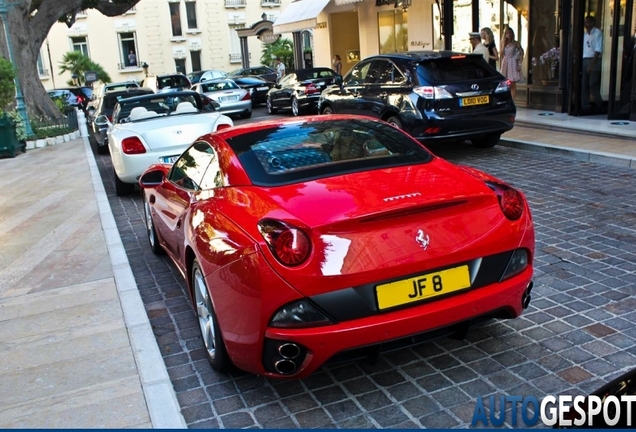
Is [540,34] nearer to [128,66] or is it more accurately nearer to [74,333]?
[74,333]

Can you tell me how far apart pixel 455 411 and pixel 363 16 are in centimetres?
2371

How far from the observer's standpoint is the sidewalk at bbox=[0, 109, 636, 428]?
361 cm

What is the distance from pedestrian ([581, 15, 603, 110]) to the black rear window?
9.75m

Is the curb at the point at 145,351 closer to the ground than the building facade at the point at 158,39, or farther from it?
closer to the ground

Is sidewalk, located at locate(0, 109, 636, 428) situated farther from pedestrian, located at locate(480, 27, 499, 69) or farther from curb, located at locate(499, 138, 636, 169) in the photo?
pedestrian, located at locate(480, 27, 499, 69)

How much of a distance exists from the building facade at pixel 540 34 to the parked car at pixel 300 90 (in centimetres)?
375

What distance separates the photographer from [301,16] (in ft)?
87.5

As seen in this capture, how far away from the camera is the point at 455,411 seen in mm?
3281

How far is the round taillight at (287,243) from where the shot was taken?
10.3 feet

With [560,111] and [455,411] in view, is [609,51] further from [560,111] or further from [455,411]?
[455,411]

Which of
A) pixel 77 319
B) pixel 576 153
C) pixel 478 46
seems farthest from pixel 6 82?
pixel 576 153

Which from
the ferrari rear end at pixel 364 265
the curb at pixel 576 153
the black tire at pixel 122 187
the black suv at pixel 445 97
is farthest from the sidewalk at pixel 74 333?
the curb at pixel 576 153

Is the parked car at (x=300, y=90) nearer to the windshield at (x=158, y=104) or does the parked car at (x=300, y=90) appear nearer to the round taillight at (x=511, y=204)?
→ the windshield at (x=158, y=104)

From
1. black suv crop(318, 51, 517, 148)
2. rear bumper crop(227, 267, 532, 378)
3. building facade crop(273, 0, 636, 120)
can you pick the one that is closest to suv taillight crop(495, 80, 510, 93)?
black suv crop(318, 51, 517, 148)
